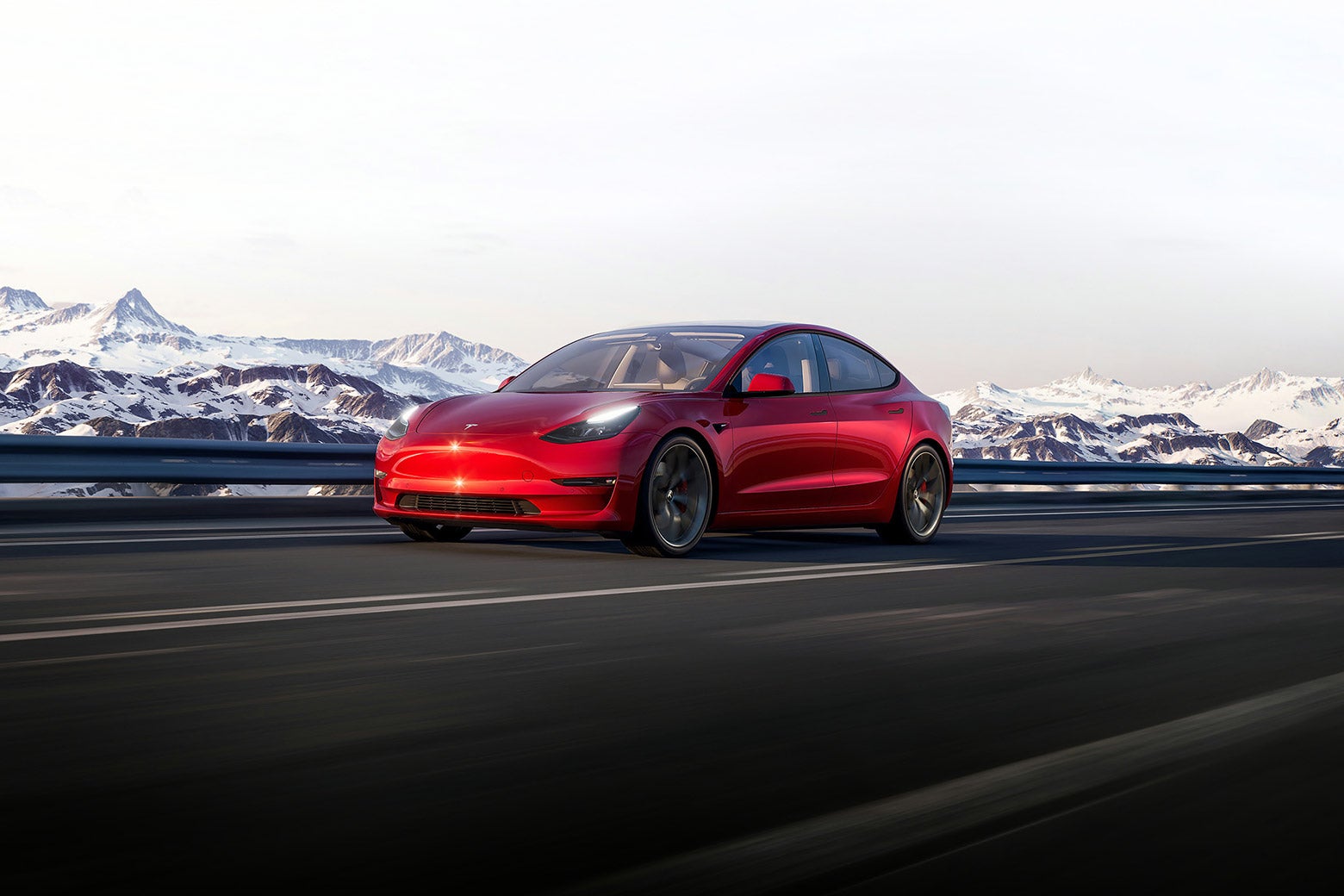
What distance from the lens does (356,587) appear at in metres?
6.47

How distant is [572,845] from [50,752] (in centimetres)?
130

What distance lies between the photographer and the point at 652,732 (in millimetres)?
3727

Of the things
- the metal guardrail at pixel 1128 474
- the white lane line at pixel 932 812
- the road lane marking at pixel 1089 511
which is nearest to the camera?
the white lane line at pixel 932 812

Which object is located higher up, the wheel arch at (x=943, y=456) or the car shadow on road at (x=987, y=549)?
the wheel arch at (x=943, y=456)

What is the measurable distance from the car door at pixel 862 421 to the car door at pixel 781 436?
12 centimetres

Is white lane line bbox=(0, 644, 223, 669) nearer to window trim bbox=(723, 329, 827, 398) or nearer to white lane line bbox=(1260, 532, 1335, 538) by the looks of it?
window trim bbox=(723, 329, 827, 398)

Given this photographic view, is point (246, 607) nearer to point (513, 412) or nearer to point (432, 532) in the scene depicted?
point (513, 412)

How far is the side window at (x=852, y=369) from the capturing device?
33.2 feet

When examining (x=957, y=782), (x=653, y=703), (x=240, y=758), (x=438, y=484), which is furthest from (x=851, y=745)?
(x=438, y=484)

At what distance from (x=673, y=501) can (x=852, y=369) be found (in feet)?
7.25

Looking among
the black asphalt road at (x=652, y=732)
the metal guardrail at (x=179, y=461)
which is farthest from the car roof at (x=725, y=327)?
the metal guardrail at (x=179, y=461)

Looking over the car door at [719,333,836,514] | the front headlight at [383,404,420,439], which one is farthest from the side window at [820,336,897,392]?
the front headlight at [383,404,420,439]

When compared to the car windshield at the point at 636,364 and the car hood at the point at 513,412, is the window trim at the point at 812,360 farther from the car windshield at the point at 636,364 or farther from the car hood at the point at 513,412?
the car hood at the point at 513,412

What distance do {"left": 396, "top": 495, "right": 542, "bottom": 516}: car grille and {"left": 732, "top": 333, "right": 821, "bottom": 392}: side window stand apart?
1.84 meters
